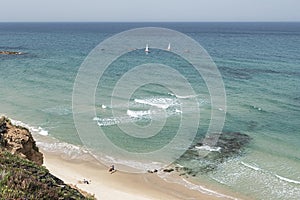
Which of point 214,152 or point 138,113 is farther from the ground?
point 138,113

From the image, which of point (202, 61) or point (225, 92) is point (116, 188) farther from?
point (202, 61)

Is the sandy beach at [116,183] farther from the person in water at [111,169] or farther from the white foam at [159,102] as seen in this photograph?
the white foam at [159,102]

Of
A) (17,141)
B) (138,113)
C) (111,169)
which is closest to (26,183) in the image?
(17,141)

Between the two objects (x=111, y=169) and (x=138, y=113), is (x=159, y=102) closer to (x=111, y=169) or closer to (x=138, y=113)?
(x=138, y=113)

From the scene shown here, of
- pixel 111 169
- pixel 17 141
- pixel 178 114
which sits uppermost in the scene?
pixel 17 141

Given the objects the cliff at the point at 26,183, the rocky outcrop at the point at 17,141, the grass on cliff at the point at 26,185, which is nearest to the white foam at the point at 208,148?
the rocky outcrop at the point at 17,141

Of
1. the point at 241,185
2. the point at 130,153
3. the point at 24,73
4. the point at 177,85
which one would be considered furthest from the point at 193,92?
the point at 24,73
